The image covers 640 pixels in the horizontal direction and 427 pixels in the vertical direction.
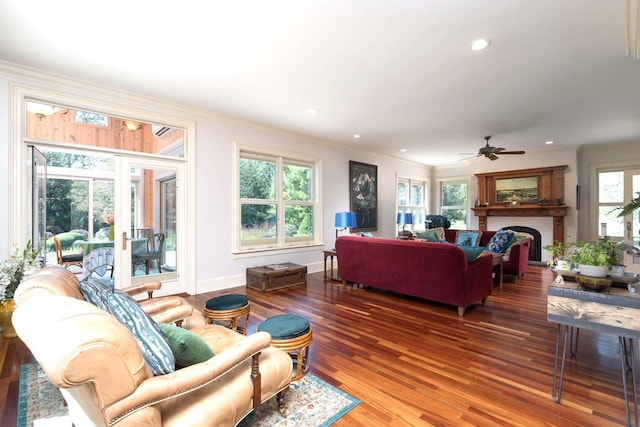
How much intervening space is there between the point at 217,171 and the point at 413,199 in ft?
20.1

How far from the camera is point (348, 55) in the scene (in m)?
2.80

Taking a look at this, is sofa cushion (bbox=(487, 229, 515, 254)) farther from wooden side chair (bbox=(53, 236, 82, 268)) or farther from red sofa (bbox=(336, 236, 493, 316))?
→ wooden side chair (bbox=(53, 236, 82, 268))

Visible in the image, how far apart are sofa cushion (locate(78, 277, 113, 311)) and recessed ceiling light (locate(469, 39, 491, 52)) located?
328 cm

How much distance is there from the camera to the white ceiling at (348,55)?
7.16 ft

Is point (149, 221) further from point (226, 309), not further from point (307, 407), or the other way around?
point (307, 407)

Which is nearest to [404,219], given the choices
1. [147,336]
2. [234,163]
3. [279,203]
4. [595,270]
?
[279,203]

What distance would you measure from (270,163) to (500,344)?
4.29 meters

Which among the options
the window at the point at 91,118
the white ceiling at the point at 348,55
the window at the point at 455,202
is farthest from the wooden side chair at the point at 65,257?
the window at the point at 455,202

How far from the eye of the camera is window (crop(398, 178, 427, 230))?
8328 mm

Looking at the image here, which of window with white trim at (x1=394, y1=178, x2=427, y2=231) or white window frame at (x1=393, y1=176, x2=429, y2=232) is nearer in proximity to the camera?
white window frame at (x1=393, y1=176, x2=429, y2=232)

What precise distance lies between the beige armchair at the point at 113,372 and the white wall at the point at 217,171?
2.94 meters

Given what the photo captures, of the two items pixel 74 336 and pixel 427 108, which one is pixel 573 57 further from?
pixel 74 336

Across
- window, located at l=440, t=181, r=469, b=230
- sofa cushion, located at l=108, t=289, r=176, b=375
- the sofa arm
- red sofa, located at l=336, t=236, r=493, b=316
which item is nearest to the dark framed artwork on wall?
red sofa, located at l=336, t=236, r=493, b=316

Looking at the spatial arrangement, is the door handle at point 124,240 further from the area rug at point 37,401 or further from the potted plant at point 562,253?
the potted plant at point 562,253
